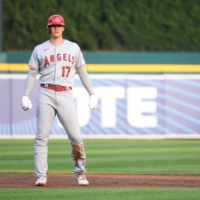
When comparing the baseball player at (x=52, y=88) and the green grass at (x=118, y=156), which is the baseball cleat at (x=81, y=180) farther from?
the green grass at (x=118, y=156)

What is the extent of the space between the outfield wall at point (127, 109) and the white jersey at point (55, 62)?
Answer: 772 cm

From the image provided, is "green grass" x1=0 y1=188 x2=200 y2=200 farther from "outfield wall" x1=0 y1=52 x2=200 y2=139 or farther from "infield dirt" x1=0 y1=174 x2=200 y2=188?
"outfield wall" x1=0 y1=52 x2=200 y2=139

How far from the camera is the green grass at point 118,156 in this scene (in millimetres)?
9977

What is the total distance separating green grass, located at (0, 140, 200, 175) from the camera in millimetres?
9977

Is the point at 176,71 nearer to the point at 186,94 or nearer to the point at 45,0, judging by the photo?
the point at 186,94

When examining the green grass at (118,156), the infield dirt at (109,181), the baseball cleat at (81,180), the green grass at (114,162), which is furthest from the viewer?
the green grass at (118,156)

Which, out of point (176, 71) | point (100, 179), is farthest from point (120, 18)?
point (100, 179)

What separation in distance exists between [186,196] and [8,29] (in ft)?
53.2

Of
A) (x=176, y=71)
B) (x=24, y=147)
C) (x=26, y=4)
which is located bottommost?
(x=24, y=147)

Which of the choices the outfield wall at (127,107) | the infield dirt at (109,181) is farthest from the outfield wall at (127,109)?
the infield dirt at (109,181)

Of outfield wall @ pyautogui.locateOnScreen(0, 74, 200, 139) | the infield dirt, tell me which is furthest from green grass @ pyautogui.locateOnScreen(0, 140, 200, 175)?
the infield dirt

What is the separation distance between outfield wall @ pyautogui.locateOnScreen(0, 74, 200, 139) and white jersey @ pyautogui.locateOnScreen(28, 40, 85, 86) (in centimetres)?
772

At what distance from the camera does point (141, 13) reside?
2245cm

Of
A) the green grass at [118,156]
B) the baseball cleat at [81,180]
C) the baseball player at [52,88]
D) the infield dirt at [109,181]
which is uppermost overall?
the baseball player at [52,88]
